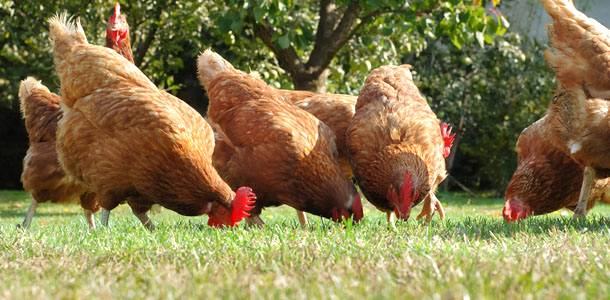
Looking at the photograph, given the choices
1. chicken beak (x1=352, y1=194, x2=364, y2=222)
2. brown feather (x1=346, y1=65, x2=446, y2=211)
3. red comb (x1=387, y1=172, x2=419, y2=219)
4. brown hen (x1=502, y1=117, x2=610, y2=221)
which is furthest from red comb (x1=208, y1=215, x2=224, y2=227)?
brown hen (x1=502, y1=117, x2=610, y2=221)

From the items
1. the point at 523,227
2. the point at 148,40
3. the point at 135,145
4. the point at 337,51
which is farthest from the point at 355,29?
the point at 523,227

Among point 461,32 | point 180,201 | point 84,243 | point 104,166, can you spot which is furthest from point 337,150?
point 461,32

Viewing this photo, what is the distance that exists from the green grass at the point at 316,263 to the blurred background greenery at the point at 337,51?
450 cm

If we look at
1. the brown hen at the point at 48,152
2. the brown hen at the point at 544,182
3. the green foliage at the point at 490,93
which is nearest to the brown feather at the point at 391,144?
the brown hen at the point at 544,182

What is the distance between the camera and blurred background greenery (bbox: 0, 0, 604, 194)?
986 cm

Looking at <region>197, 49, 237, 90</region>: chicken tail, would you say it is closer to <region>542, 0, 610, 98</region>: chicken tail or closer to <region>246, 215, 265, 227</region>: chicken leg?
<region>246, 215, 265, 227</region>: chicken leg

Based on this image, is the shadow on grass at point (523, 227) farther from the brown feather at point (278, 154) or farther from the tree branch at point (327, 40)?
the tree branch at point (327, 40)

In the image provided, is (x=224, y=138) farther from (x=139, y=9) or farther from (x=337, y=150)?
(x=139, y=9)

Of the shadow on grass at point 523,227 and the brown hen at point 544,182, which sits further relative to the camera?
the brown hen at point 544,182

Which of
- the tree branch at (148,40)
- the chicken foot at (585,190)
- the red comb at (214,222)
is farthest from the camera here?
the tree branch at (148,40)

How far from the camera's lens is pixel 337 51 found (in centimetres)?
1091

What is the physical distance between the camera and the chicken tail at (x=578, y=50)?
5.66 meters

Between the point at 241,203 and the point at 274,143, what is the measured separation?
1.87ft

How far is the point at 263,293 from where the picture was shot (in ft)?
8.71
